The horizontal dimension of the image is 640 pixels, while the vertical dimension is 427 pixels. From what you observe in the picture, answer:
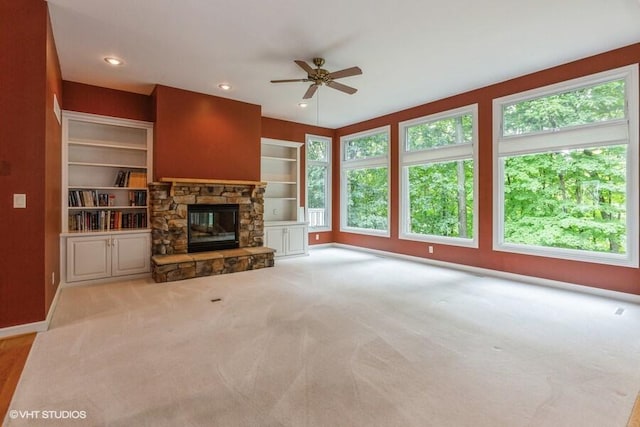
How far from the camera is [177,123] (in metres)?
5.07

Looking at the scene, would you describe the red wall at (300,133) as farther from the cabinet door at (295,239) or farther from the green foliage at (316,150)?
the cabinet door at (295,239)

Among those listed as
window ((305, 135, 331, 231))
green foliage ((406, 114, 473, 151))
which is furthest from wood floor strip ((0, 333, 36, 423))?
green foliage ((406, 114, 473, 151))

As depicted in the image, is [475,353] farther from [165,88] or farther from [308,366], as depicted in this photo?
[165,88]

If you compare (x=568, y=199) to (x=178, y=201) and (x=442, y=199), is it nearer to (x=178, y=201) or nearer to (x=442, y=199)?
(x=442, y=199)

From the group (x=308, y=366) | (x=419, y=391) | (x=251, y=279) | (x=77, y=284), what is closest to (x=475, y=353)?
(x=419, y=391)

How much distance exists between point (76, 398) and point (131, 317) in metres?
1.39

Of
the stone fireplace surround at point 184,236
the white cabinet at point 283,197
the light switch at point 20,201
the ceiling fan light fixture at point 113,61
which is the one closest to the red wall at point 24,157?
the light switch at point 20,201

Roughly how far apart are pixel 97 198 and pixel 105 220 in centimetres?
37

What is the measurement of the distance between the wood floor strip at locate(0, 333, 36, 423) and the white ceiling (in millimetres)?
3049

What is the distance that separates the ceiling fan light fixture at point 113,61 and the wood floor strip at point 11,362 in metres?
A: 3.28

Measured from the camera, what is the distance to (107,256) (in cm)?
457

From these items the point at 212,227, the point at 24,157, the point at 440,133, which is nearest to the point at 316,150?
the point at 440,133

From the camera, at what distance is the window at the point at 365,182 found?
688 centimetres

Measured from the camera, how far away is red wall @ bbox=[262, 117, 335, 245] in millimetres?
6855
